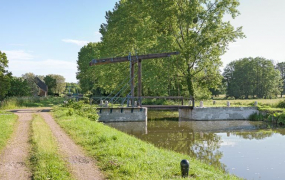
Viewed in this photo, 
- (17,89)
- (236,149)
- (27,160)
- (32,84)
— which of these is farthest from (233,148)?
(32,84)

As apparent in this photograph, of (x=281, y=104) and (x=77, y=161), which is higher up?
(x=281, y=104)

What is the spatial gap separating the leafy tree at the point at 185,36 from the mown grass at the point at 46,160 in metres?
20.9

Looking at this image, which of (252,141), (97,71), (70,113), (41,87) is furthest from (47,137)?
(41,87)

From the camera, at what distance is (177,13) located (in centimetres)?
2973

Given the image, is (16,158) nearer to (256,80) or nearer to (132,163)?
(132,163)

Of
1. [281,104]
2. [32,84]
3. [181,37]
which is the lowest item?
[281,104]

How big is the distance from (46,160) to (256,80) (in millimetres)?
67859

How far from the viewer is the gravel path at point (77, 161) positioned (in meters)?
7.01

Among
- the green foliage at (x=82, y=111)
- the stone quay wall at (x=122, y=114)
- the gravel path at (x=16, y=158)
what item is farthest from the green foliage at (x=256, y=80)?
the gravel path at (x=16, y=158)

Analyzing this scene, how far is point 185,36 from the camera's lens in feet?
106

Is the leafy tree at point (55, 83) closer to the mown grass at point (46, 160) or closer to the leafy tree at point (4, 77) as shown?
A: the leafy tree at point (4, 77)

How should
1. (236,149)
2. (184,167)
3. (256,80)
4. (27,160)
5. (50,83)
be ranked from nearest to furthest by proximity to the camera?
(184,167) < (27,160) < (236,149) < (256,80) < (50,83)

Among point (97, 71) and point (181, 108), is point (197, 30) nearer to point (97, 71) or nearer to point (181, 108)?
point (181, 108)

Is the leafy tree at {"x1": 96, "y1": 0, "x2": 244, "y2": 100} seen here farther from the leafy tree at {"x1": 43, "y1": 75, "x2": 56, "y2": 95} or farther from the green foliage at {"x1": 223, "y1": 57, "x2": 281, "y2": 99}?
the leafy tree at {"x1": 43, "y1": 75, "x2": 56, "y2": 95}
